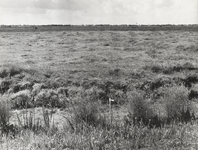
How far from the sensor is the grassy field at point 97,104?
6.93 meters

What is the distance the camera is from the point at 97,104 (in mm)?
9234

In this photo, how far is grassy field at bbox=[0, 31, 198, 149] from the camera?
6.93 m

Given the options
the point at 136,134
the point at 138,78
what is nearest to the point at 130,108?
the point at 136,134

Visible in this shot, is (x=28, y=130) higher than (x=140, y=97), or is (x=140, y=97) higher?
(x=140, y=97)

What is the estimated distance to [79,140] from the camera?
6.77 m

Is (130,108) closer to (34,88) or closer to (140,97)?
(140,97)

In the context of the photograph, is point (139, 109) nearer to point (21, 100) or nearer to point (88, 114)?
point (88, 114)

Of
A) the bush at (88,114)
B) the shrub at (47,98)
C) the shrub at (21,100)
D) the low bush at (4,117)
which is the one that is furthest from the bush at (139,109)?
the shrub at (21,100)

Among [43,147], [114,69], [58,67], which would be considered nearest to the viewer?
[43,147]

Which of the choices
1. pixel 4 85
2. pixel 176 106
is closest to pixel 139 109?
pixel 176 106

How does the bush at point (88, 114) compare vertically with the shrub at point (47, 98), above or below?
above

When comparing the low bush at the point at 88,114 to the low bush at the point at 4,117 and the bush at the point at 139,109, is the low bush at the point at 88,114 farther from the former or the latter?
the low bush at the point at 4,117

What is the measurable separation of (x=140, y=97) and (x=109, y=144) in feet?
10.3

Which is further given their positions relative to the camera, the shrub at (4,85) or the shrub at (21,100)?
the shrub at (4,85)
